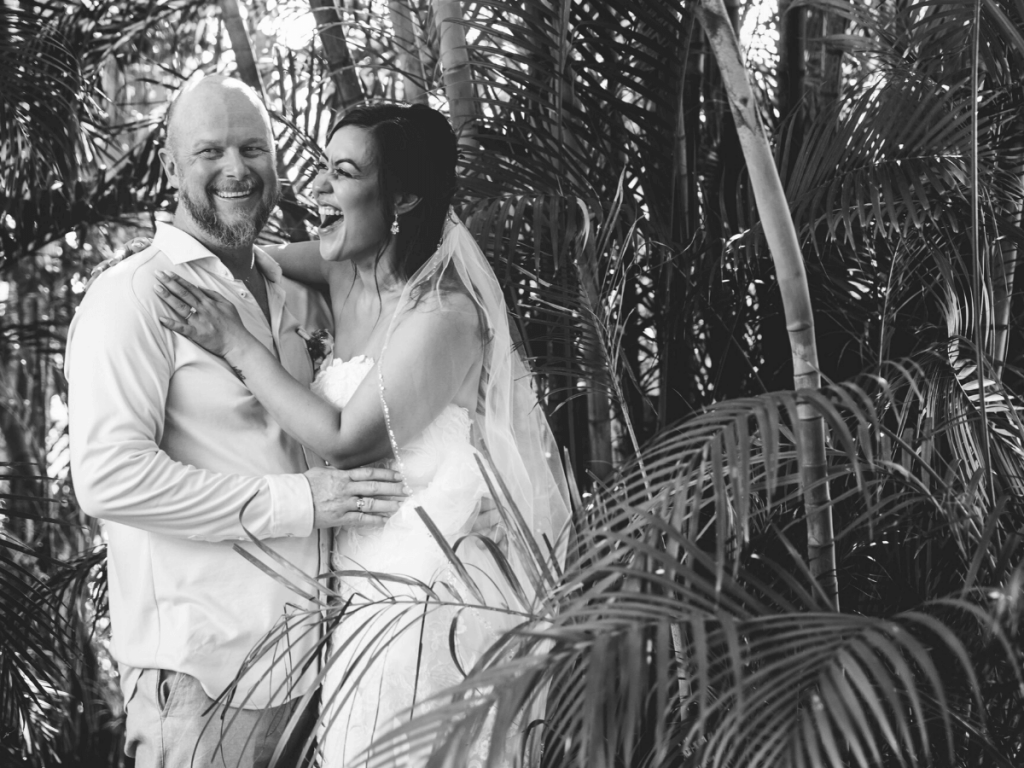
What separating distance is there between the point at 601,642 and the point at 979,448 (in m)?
1.17

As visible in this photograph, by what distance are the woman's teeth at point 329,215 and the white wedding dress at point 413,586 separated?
0.31 metres

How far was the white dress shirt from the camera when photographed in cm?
198

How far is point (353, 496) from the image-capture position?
2074 millimetres

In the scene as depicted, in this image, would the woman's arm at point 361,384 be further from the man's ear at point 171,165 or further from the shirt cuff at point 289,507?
the man's ear at point 171,165

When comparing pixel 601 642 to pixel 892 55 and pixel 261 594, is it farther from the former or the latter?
pixel 892 55

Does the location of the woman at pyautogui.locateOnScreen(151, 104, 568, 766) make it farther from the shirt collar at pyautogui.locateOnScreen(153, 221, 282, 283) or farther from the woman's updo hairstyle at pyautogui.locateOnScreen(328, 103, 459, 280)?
the shirt collar at pyautogui.locateOnScreen(153, 221, 282, 283)

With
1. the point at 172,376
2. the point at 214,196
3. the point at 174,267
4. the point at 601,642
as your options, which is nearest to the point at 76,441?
the point at 172,376

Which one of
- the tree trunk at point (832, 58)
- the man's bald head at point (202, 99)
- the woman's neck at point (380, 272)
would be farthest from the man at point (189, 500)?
the tree trunk at point (832, 58)

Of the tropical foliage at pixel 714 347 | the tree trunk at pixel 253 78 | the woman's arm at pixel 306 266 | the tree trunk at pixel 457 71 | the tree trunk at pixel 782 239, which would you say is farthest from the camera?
the tree trunk at pixel 253 78

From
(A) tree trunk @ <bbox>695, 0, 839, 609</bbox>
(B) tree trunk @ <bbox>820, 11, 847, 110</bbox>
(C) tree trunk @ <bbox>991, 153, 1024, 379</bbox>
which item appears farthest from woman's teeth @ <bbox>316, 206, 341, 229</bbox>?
(B) tree trunk @ <bbox>820, 11, 847, 110</bbox>

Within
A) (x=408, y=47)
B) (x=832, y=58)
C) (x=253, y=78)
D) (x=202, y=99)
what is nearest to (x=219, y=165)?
(x=202, y=99)

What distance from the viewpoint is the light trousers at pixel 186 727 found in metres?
2.01

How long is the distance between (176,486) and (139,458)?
0.09 m

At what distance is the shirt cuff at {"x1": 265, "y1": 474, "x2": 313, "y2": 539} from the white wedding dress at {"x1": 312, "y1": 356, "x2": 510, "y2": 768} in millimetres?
116
